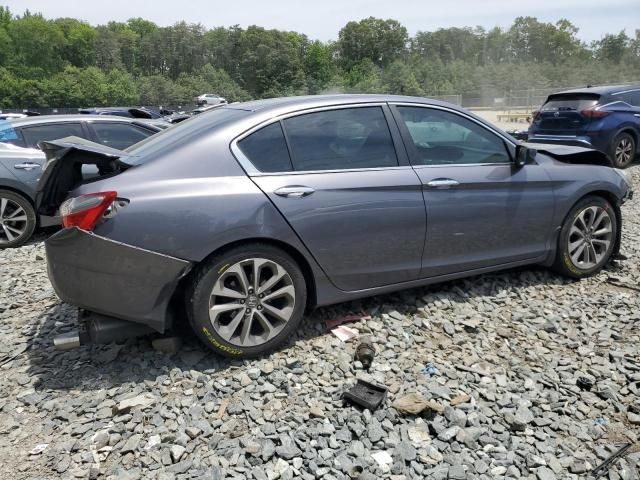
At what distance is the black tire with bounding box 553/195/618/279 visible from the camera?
451 cm

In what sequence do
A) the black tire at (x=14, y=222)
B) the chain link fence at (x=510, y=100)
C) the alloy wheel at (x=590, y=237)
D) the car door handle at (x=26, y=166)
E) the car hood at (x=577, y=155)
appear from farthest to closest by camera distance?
the chain link fence at (x=510, y=100), the car door handle at (x=26, y=166), the black tire at (x=14, y=222), the car hood at (x=577, y=155), the alloy wheel at (x=590, y=237)

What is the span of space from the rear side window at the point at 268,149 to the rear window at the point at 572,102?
9035mm

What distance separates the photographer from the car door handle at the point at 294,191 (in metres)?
3.31

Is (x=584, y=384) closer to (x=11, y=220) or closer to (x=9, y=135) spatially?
(x=11, y=220)

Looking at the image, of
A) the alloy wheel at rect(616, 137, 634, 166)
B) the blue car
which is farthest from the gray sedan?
the alloy wheel at rect(616, 137, 634, 166)

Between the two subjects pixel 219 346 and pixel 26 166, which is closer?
pixel 219 346

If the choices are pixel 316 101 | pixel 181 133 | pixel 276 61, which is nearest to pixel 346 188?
pixel 316 101

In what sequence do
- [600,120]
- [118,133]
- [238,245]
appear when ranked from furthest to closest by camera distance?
1. [600,120]
2. [118,133]
3. [238,245]

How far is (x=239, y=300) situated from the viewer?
329 centimetres

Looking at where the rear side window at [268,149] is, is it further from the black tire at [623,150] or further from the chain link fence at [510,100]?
the chain link fence at [510,100]

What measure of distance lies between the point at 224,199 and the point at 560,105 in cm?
977

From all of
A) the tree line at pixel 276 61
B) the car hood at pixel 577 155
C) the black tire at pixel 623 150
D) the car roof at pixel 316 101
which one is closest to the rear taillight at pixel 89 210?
the car roof at pixel 316 101

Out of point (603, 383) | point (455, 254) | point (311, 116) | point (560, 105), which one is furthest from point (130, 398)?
point (560, 105)

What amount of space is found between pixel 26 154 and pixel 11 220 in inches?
34.4
